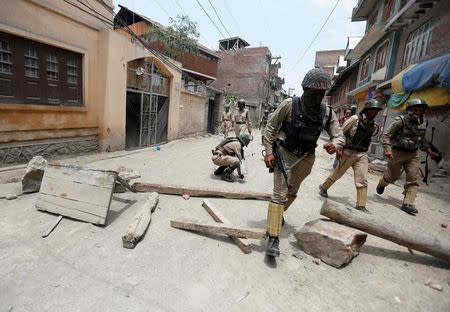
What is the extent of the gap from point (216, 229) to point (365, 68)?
64.2 ft

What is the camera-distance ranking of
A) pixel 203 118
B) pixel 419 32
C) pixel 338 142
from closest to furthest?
pixel 338 142 < pixel 419 32 < pixel 203 118

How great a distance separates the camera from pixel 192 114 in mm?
14516

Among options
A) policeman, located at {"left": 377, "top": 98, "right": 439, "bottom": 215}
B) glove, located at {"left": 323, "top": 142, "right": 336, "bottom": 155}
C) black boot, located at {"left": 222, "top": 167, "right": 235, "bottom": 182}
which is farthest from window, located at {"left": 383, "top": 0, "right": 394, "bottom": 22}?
glove, located at {"left": 323, "top": 142, "right": 336, "bottom": 155}

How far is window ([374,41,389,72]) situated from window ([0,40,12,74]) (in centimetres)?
1583

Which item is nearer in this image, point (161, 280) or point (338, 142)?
point (161, 280)

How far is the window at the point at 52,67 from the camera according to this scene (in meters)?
6.60

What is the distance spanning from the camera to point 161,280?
2365 millimetres

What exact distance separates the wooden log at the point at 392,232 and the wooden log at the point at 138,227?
86.9 inches

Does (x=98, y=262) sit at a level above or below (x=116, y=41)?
below

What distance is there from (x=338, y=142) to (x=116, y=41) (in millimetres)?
7427

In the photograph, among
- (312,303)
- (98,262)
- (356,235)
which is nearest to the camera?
(312,303)

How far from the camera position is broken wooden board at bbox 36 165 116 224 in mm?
3289

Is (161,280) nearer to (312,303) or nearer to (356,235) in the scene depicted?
(312,303)

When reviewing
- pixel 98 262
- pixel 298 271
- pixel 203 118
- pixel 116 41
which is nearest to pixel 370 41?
pixel 203 118
